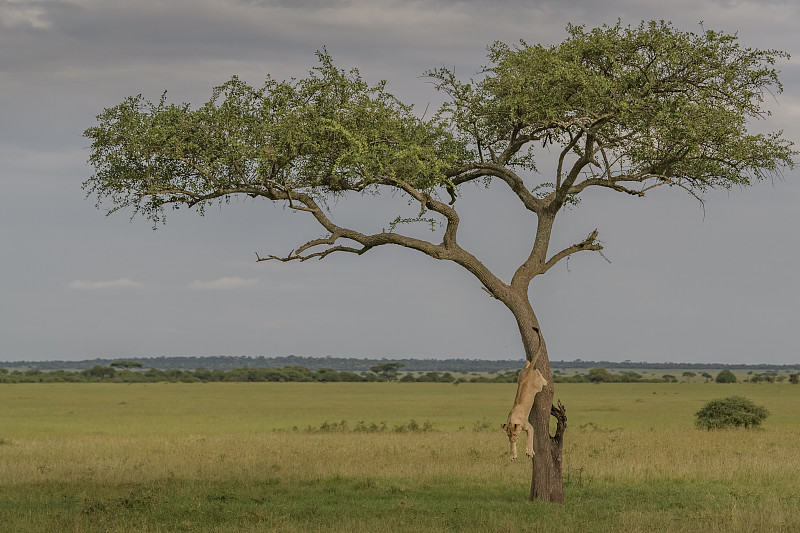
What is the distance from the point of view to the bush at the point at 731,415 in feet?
144

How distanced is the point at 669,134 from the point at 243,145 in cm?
898

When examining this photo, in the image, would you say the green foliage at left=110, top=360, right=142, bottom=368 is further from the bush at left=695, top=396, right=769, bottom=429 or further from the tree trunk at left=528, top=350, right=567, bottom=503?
the tree trunk at left=528, top=350, right=567, bottom=503

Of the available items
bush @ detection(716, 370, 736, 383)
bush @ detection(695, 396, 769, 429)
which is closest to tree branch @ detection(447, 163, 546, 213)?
bush @ detection(695, 396, 769, 429)

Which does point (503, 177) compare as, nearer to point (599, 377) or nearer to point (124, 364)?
point (599, 377)

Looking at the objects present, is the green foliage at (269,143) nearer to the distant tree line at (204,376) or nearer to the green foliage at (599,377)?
the distant tree line at (204,376)

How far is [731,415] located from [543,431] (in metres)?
29.4

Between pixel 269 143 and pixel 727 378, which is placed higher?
pixel 269 143

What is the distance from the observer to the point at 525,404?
16953 mm

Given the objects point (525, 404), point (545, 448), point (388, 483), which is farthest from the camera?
point (388, 483)

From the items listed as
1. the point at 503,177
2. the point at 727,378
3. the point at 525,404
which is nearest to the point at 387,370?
the point at 727,378

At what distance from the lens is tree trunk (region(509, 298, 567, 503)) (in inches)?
721

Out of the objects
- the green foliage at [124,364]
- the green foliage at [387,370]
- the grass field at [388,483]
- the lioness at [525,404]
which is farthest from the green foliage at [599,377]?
the lioness at [525,404]

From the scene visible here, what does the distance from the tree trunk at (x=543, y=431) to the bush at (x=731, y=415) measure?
28.4 metres

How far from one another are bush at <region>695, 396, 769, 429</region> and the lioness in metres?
29.9
